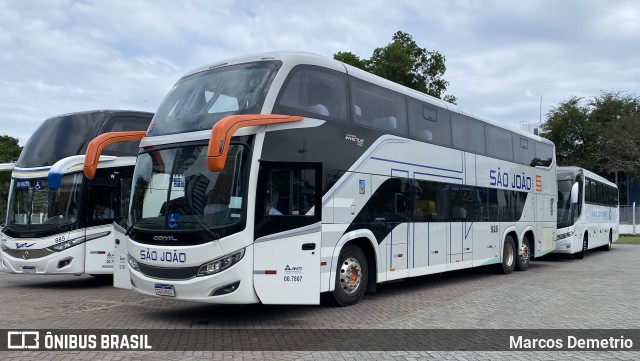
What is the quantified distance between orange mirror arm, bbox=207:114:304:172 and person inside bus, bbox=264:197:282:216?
115cm

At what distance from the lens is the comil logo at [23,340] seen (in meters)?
7.28

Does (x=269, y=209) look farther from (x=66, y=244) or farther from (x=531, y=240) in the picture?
(x=531, y=240)

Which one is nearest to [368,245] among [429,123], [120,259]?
[429,123]

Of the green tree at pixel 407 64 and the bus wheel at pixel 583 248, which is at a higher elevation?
the green tree at pixel 407 64

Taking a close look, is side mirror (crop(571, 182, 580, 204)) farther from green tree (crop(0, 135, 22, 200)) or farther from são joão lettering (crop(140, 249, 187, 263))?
green tree (crop(0, 135, 22, 200))

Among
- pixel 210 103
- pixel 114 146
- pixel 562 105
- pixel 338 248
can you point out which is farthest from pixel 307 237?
pixel 562 105

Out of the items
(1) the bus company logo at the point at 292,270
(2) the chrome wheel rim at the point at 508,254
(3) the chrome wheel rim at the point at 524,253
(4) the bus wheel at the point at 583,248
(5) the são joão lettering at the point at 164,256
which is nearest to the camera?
(5) the são joão lettering at the point at 164,256

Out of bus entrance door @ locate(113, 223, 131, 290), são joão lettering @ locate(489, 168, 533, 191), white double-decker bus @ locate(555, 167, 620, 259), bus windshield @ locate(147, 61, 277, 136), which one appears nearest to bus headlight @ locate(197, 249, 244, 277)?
bus windshield @ locate(147, 61, 277, 136)

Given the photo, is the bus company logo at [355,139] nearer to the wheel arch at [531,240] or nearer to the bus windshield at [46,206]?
the bus windshield at [46,206]

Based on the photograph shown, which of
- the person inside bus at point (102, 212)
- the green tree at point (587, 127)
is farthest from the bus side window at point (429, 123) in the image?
the green tree at point (587, 127)

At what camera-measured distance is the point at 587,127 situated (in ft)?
155

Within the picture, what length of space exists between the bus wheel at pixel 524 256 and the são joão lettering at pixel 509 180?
1640 millimetres

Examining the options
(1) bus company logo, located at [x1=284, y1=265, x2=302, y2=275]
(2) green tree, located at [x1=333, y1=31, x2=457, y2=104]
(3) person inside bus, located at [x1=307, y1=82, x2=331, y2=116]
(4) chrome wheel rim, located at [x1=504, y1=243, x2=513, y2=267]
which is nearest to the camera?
(1) bus company logo, located at [x1=284, y1=265, x2=302, y2=275]

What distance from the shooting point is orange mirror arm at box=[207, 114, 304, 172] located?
7.45 metres
